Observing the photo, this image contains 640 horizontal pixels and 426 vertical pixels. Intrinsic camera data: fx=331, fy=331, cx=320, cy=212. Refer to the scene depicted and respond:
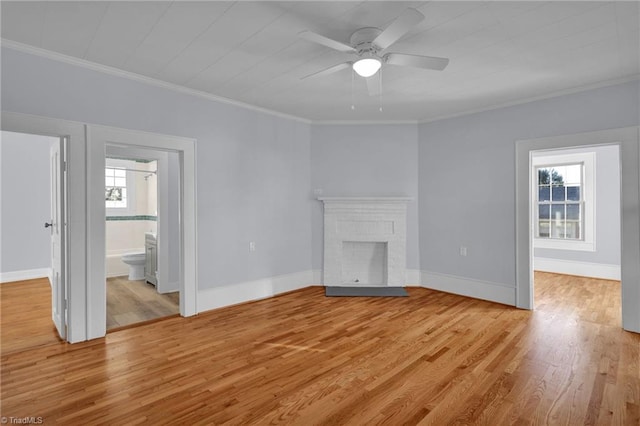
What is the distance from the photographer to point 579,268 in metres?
6.05

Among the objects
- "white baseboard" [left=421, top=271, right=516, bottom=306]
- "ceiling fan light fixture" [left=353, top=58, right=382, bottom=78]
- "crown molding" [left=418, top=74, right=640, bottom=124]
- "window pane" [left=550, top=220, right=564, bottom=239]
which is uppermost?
"crown molding" [left=418, top=74, right=640, bottom=124]

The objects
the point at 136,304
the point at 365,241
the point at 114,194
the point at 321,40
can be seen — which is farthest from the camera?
the point at 114,194

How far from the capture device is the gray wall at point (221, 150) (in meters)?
2.91

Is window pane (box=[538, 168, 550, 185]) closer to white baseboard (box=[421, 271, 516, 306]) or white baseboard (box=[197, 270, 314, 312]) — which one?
white baseboard (box=[421, 271, 516, 306])

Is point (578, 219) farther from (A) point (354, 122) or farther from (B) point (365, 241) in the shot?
(A) point (354, 122)

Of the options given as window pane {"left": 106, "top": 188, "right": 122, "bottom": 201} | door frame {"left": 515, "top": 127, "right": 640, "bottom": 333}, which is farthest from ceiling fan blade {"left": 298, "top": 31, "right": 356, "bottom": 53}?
window pane {"left": 106, "top": 188, "right": 122, "bottom": 201}

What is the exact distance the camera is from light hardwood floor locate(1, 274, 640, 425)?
2057 mm

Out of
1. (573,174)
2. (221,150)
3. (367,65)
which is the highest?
(367,65)

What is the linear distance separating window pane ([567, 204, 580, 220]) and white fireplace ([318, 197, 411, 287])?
361 cm

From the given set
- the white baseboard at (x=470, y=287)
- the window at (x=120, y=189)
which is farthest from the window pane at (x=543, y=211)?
the window at (x=120, y=189)

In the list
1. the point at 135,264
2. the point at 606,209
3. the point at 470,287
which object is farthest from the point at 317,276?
the point at 606,209

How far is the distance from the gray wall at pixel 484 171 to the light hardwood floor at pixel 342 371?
996mm

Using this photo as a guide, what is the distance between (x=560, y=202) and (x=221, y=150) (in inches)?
250

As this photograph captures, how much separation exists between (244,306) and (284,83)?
273 centimetres
